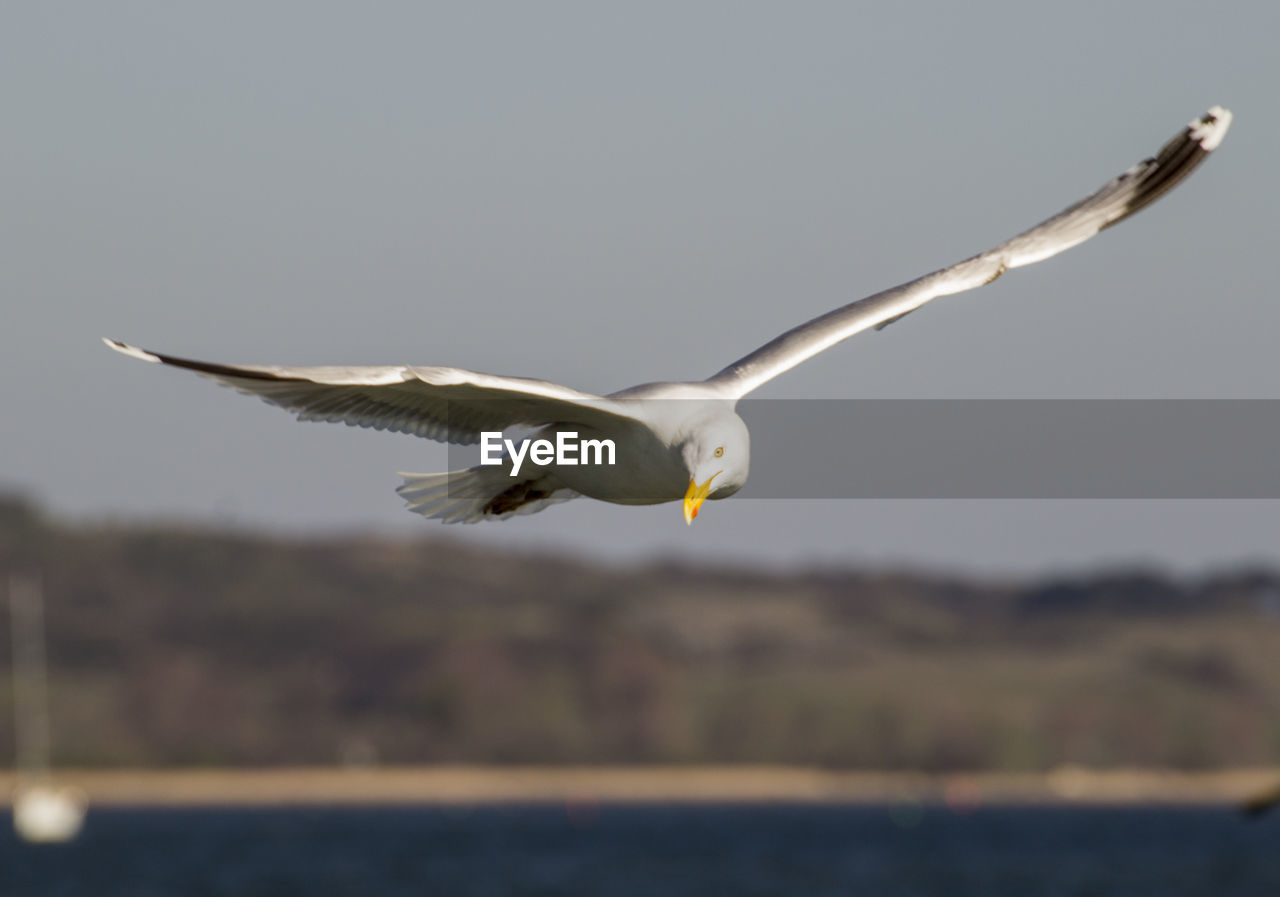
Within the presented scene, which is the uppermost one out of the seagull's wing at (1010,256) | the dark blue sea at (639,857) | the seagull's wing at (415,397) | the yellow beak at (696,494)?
the seagull's wing at (1010,256)

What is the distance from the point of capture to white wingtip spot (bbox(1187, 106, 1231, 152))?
15.9m

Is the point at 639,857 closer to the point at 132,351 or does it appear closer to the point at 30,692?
the point at 30,692

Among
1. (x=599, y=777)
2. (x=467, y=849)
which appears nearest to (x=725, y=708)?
(x=599, y=777)

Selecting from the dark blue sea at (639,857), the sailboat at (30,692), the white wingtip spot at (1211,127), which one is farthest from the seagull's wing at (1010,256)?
the sailboat at (30,692)

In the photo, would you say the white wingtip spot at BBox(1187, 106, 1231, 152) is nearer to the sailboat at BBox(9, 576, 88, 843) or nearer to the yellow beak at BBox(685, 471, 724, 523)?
the yellow beak at BBox(685, 471, 724, 523)

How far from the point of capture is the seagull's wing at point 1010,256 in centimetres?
1395

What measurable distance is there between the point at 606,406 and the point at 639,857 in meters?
86.5

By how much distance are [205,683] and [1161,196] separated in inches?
5342

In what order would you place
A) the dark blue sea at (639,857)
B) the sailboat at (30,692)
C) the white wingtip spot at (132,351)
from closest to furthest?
the white wingtip spot at (132,351) < the dark blue sea at (639,857) < the sailboat at (30,692)

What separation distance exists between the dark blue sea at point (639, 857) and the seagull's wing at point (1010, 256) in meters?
57.5

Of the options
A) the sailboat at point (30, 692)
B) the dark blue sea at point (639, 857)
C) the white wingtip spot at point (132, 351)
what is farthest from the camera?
the sailboat at point (30, 692)

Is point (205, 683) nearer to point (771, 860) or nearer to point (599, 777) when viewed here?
point (599, 777)

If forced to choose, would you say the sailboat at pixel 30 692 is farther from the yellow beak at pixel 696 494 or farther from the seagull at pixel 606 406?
the yellow beak at pixel 696 494

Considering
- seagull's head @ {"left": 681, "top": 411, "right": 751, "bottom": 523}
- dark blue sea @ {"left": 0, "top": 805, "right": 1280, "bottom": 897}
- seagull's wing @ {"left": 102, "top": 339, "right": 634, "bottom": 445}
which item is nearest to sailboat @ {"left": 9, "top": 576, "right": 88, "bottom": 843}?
dark blue sea @ {"left": 0, "top": 805, "right": 1280, "bottom": 897}
